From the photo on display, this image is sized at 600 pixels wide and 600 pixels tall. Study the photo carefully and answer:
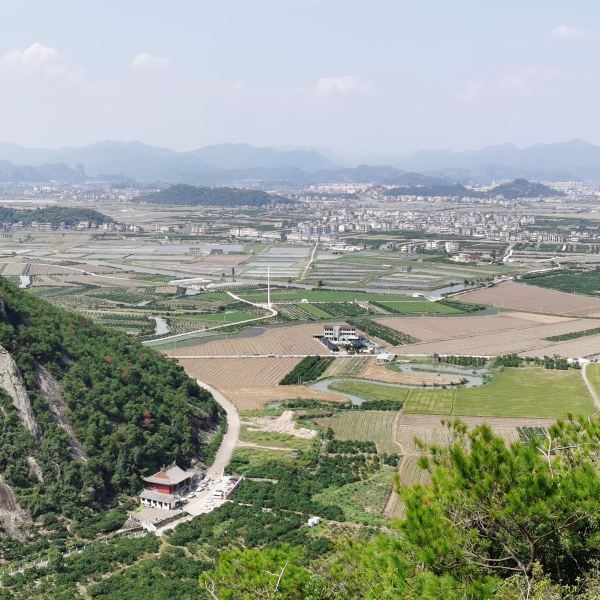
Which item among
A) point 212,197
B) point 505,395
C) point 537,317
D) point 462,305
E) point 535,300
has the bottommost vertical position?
point 505,395

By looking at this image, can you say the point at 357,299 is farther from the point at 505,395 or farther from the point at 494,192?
the point at 494,192

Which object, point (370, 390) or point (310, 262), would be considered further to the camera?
point (310, 262)

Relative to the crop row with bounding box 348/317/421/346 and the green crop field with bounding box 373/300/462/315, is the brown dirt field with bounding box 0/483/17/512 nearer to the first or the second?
the crop row with bounding box 348/317/421/346

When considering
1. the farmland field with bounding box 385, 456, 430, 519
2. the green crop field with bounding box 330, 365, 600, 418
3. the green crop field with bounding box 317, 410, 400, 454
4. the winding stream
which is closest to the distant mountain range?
the winding stream

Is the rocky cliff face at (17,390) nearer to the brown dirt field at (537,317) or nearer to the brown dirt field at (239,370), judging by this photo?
the brown dirt field at (239,370)

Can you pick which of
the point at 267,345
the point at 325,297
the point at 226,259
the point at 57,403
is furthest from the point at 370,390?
the point at 226,259

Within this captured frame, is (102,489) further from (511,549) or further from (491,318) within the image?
(491,318)
